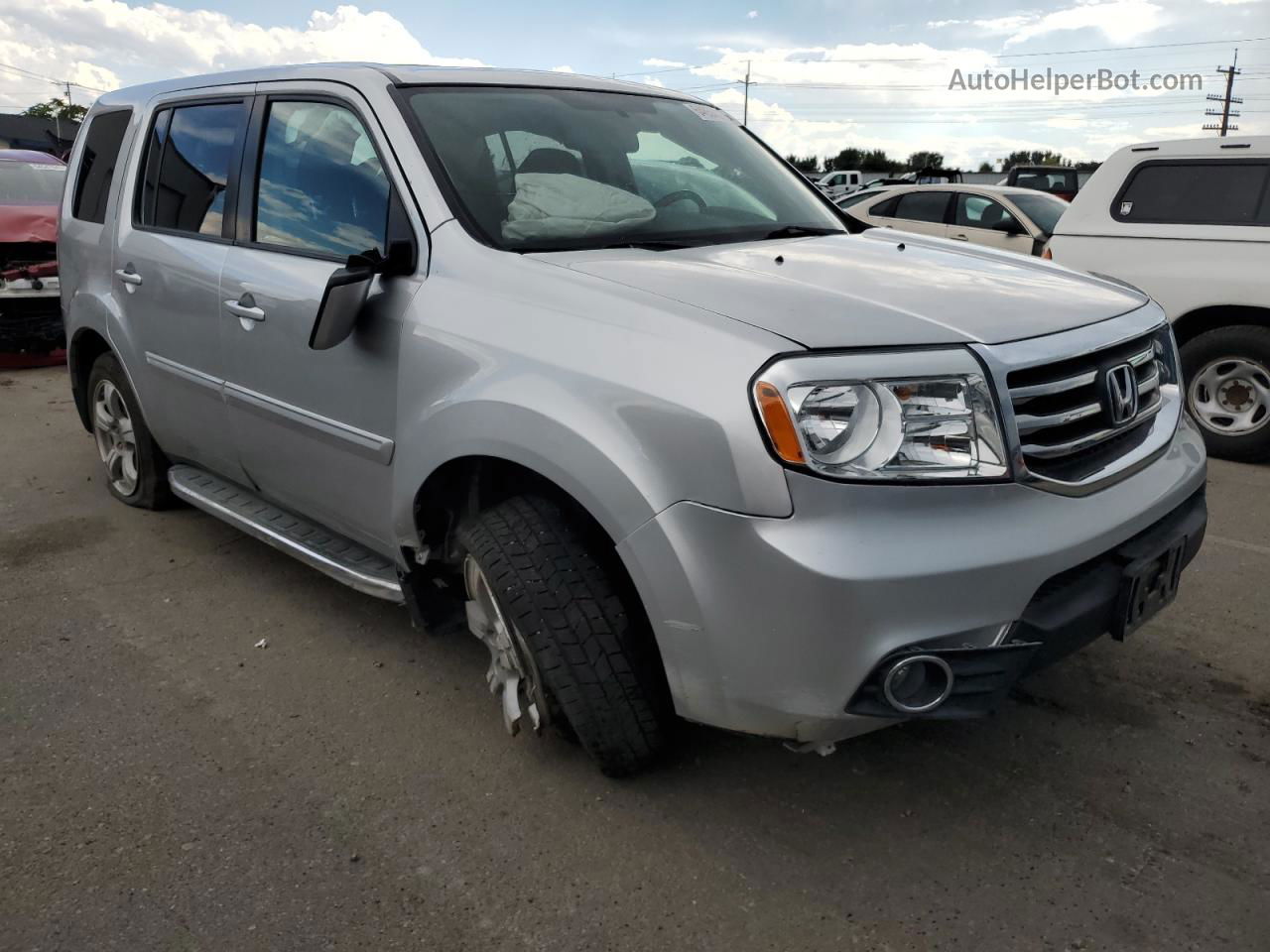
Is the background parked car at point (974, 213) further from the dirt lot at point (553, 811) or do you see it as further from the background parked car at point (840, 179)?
the background parked car at point (840, 179)

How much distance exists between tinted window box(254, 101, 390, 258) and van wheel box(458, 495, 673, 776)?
0.99m

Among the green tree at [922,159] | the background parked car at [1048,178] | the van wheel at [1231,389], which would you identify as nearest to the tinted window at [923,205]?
the van wheel at [1231,389]

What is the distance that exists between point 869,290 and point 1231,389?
4544mm

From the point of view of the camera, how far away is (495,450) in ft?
7.87

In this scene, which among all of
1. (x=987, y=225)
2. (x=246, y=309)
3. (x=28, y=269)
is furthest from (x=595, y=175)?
(x=987, y=225)

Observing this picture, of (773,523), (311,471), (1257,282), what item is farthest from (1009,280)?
(1257,282)

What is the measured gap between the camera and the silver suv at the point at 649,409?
6.54 feet

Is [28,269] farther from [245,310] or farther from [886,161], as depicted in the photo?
[886,161]

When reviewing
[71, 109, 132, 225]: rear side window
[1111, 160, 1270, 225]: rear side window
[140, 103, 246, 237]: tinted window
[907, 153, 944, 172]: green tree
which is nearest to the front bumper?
[140, 103, 246, 237]: tinted window

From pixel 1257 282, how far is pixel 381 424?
5132 millimetres

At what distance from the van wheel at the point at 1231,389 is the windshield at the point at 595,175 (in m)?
3.44

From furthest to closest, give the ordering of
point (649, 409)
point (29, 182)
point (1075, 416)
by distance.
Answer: point (29, 182), point (1075, 416), point (649, 409)

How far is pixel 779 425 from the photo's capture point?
196 centimetres

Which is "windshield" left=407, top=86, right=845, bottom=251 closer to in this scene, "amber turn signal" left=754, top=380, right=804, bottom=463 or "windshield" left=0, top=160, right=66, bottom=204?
"amber turn signal" left=754, top=380, right=804, bottom=463
